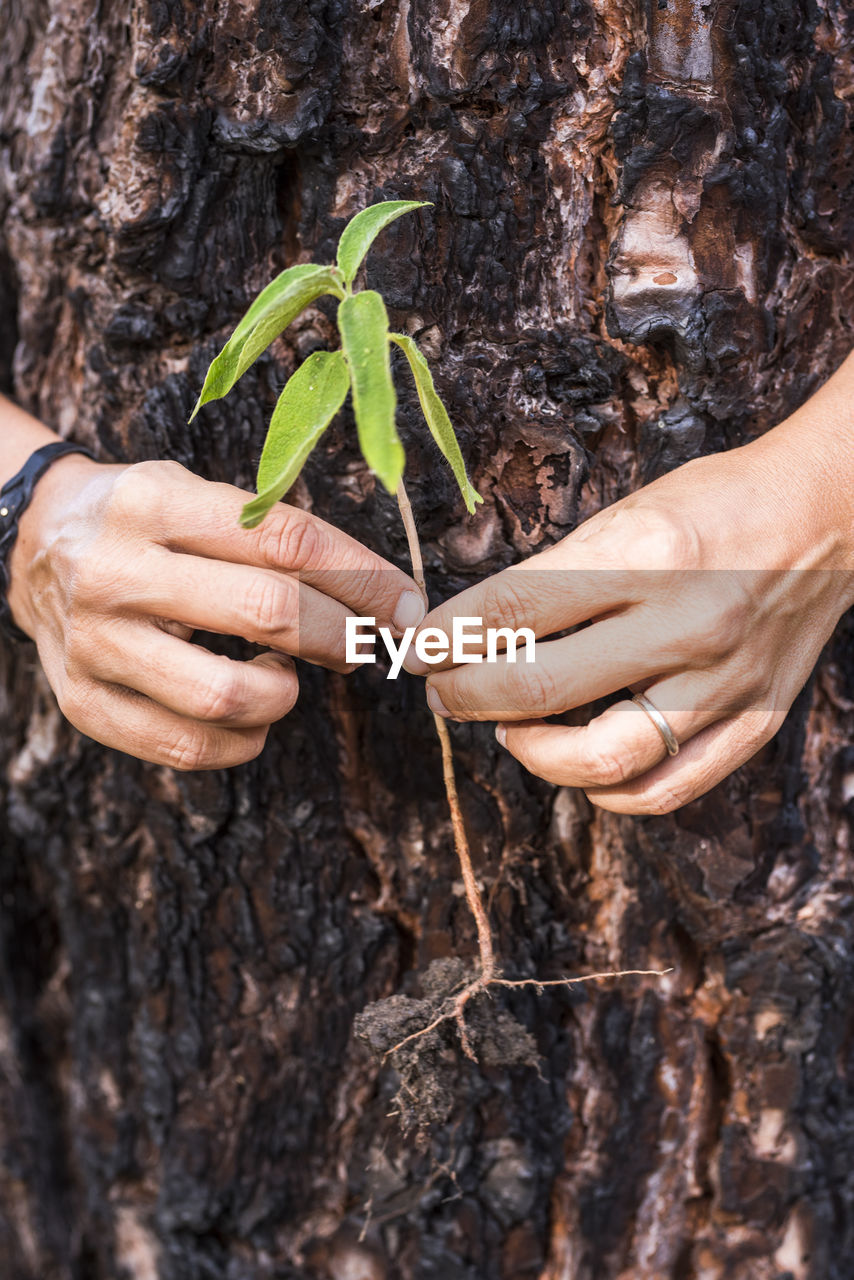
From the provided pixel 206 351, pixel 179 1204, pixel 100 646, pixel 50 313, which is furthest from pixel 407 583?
pixel 179 1204

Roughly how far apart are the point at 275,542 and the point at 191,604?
0.35 ft

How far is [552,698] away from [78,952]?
1.03 meters

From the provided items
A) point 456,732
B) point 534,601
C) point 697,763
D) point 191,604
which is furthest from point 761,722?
point 191,604

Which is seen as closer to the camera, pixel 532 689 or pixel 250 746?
pixel 532 689

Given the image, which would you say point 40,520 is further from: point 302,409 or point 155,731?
point 302,409

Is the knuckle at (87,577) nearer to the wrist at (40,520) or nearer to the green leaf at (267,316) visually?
the wrist at (40,520)

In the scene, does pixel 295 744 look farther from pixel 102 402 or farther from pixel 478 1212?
pixel 478 1212

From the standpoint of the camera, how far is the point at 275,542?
0.92 metres

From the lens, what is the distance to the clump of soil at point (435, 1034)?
3.55 ft

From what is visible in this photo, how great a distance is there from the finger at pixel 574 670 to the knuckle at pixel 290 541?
0.20 m

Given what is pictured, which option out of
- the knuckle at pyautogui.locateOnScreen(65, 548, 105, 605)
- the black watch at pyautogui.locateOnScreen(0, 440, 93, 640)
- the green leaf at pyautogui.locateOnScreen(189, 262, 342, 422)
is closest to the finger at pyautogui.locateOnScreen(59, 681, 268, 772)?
the knuckle at pyautogui.locateOnScreen(65, 548, 105, 605)

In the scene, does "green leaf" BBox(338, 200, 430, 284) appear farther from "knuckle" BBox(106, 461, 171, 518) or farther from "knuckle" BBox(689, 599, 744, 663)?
"knuckle" BBox(689, 599, 744, 663)

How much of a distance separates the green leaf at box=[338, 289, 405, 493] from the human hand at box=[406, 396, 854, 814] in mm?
258

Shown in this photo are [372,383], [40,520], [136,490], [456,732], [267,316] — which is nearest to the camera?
A: [372,383]
